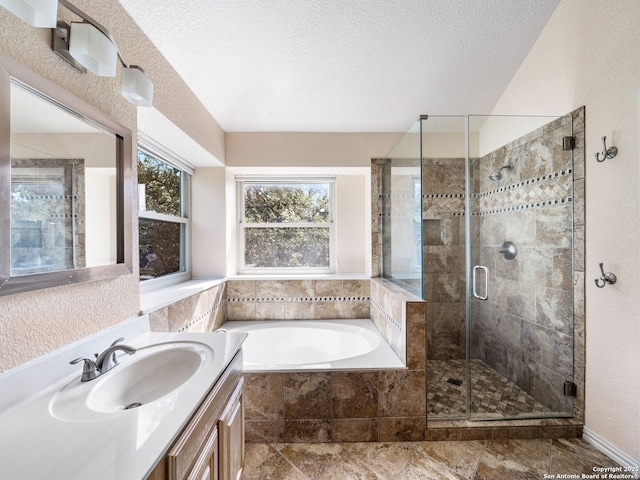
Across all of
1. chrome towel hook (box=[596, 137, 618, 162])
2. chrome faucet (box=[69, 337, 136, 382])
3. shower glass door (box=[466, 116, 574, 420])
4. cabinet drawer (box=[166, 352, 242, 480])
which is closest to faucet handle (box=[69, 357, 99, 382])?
chrome faucet (box=[69, 337, 136, 382])

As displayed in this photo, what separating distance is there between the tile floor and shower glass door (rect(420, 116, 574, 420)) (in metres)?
0.19

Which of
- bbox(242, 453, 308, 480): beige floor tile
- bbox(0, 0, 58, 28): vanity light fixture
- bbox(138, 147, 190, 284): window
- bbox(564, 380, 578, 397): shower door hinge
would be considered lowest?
bbox(242, 453, 308, 480): beige floor tile

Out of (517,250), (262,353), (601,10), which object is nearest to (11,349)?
(262,353)

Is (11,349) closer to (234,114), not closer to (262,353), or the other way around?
(262,353)

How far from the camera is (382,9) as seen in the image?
1.57 metres

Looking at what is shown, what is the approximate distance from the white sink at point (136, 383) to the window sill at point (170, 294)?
1.25 ft

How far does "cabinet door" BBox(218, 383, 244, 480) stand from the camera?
984mm

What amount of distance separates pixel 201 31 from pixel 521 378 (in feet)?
10.6

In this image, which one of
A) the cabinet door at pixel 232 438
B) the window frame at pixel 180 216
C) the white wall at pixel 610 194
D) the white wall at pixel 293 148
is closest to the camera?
the cabinet door at pixel 232 438

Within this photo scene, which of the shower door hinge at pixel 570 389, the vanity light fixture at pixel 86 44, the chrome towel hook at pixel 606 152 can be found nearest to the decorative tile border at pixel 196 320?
the vanity light fixture at pixel 86 44

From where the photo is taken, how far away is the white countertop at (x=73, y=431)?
528 millimetres

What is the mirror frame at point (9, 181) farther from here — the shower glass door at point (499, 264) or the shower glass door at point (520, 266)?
the shower glass door at point (520, 266)

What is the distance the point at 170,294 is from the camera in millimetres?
1835

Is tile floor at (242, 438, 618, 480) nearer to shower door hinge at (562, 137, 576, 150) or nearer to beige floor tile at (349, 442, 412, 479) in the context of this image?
beige floor tile at (349, 442, 412, 479)
